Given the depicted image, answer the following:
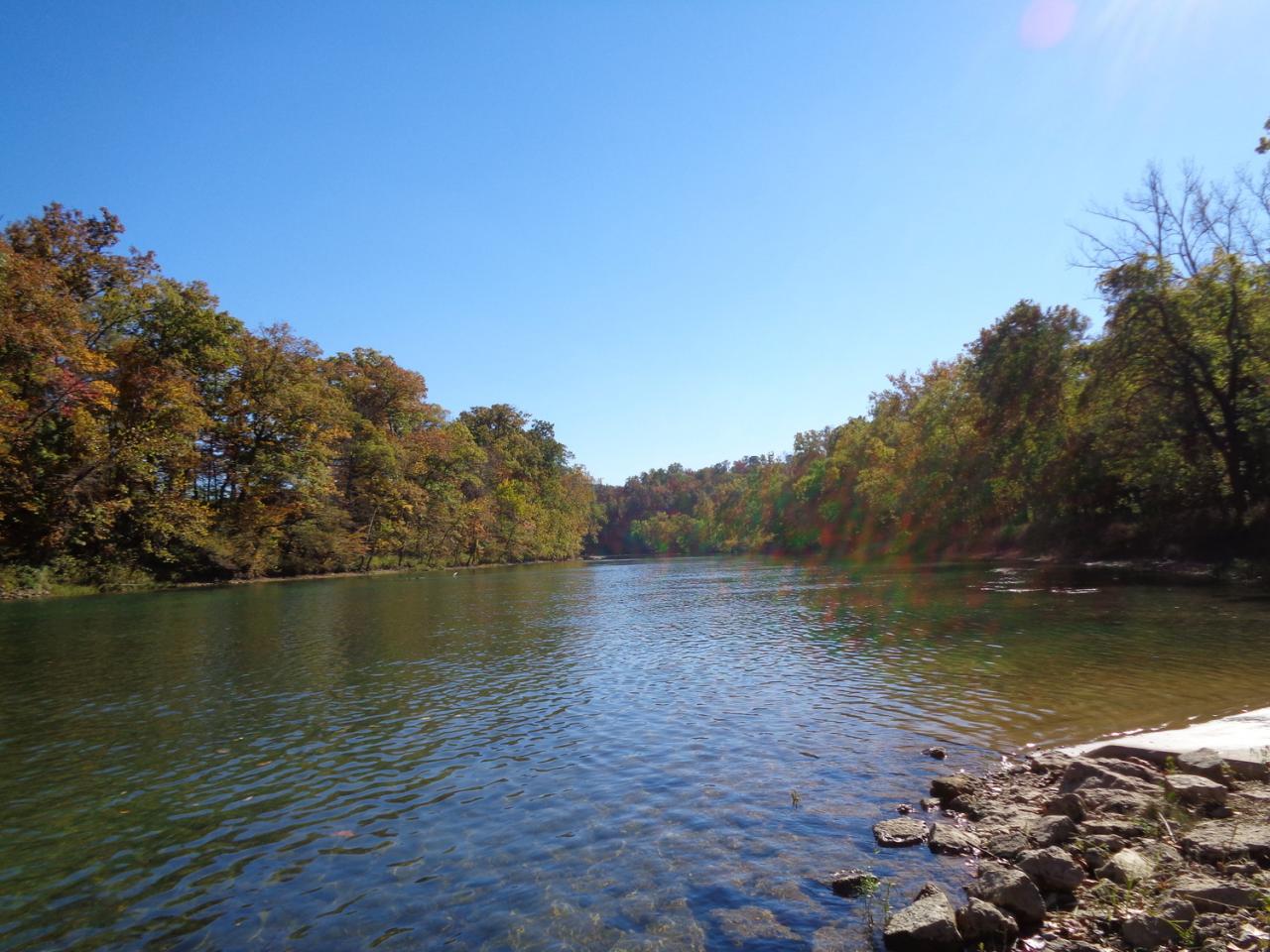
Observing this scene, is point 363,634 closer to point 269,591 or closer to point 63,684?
point 63,684

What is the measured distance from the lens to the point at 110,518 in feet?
165

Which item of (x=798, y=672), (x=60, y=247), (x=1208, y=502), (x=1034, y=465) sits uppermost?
(x=60, y=247)

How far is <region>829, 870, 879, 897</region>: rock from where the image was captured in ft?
23.1

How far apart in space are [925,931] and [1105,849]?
2483 mm

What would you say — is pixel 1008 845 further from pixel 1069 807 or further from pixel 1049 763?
pixel 1049 763

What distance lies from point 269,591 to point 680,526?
142 m

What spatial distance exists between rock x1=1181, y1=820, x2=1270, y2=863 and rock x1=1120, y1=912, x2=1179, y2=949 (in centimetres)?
159

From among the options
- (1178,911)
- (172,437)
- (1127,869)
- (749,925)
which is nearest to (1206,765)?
(1127,869)

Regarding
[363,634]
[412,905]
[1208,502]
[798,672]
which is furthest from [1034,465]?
[412,905]

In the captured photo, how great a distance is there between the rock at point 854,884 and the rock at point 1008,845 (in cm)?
144

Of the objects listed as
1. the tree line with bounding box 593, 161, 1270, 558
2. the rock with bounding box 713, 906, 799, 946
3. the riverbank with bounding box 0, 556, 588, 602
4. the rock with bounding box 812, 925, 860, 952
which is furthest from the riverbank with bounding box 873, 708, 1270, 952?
the riverbank with bounding box 0, 556, 588, 602

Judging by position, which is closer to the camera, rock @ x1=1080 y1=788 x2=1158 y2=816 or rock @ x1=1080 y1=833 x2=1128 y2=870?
rock @ x1=1080 y1=833 x2=1128 y2=870

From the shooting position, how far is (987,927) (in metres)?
5.94

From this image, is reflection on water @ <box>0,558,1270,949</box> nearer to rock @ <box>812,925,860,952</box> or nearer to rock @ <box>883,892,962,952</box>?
rock @ <box>812,925,860,952</box>
